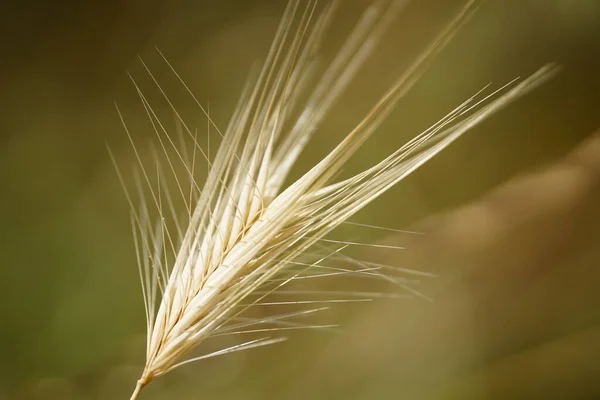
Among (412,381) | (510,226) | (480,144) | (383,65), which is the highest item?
(383,65)

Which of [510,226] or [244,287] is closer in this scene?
[244,287]

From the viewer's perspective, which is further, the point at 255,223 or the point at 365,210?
the point at 365,210

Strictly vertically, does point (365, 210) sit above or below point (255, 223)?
above

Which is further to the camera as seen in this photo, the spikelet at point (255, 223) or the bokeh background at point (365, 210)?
the bokeh background at point (365, 210)

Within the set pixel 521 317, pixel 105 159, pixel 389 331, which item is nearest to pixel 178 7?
pixel 105 159

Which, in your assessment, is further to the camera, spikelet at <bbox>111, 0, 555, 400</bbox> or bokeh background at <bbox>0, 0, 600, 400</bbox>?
bokeh background at <bbox>0, 0, 600, 400</bbox>

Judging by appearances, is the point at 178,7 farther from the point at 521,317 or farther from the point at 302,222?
the point at 521,317

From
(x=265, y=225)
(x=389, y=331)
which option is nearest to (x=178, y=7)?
(x=265, y=225)

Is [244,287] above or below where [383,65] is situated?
below
